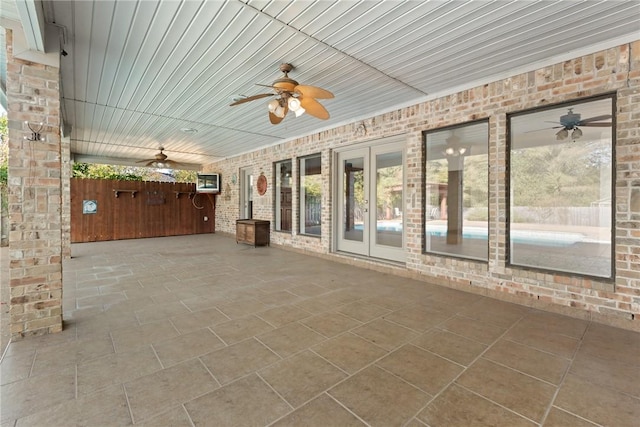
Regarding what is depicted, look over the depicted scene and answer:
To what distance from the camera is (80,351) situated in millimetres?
2305

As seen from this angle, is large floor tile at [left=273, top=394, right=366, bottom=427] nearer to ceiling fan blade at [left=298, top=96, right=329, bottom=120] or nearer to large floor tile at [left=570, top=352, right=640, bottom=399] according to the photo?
A: large floor tile at [left=570, top=352, right=640, bottom=399]

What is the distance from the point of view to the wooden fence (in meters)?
8.78

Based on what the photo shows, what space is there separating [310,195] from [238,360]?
16.1ft

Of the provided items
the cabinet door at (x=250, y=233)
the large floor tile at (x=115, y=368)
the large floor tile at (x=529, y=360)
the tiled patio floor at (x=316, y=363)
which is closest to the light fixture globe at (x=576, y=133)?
the tiled patio floor at (x=316, y=363)

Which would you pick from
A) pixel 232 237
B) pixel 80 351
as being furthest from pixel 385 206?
pixel 232 237

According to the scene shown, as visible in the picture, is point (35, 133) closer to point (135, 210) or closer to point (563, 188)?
point (563, 188)

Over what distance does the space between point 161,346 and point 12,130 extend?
2271 mm

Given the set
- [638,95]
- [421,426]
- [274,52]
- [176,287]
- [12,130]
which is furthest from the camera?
[176,287]

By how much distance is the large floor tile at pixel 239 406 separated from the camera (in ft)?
5.17

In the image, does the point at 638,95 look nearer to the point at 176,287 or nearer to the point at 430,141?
the point at 430,141

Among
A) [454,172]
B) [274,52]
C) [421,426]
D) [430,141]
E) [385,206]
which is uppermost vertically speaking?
[274,52]

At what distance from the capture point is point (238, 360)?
219 cm

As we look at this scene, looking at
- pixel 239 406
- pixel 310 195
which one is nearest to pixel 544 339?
pixel 239 406

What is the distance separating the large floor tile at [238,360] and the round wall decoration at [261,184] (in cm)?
596
